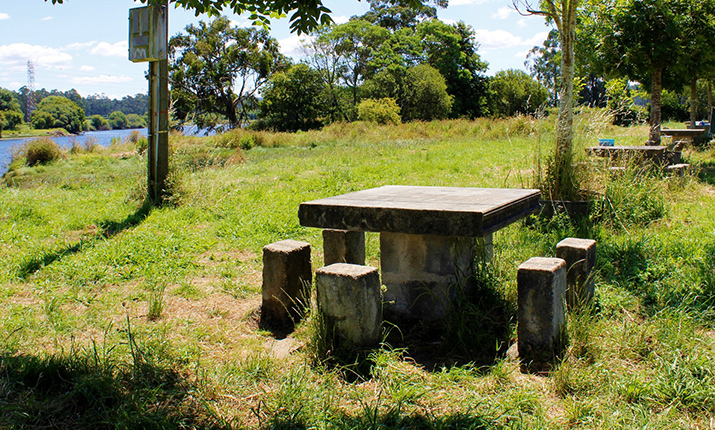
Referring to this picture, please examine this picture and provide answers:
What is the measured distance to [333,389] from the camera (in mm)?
2715

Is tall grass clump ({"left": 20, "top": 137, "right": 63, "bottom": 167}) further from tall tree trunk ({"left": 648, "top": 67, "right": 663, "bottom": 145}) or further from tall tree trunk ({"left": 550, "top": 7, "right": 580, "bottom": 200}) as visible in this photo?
tall tree trunk ({"left": 648, "top": 67, "right": 663, "bottom": 145})

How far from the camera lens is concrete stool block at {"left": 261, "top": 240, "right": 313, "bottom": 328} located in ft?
12.3

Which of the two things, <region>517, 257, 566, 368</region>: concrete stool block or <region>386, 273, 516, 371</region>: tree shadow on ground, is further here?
<region>386, 273, 516, 371</region>: tree shadow on ground

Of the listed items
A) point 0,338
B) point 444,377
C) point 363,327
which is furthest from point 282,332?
point 0,338

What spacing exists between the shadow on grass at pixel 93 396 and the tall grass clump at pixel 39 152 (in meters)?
15.9

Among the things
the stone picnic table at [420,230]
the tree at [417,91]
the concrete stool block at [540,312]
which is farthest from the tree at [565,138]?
the tree at [417,91]

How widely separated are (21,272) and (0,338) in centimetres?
159

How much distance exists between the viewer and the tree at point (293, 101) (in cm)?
4184

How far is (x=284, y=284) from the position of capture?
3762mm

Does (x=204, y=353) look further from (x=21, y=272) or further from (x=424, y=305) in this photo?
(x=21, y=272)

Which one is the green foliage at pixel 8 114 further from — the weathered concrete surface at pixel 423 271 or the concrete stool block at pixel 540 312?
the concrete stool block at pixel 540 312

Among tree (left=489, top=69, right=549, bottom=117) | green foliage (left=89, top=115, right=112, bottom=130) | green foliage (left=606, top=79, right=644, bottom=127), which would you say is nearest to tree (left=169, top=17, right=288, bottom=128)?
tree (left=489, top=69, right=549, bottom=117)

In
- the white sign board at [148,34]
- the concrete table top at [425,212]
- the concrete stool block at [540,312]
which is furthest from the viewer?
the white sign board at [148,34]

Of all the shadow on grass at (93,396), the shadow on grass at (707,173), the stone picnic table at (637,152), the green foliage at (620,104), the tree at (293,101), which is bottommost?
the shadow on grass at (93,396)
